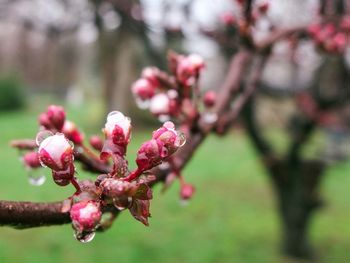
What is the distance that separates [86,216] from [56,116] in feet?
1.64

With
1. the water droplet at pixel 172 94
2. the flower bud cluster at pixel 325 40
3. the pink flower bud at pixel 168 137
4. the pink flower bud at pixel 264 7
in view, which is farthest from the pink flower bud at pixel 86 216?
the flower bud cluster at pixel 325 40

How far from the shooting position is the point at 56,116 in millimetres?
1094

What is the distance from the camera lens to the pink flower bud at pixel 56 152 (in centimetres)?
68

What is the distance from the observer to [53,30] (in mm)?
7508

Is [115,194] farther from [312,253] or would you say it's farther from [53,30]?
[53,30]

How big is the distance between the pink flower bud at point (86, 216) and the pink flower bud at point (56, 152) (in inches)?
2.7

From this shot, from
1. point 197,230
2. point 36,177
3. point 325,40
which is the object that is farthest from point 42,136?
point 197,230

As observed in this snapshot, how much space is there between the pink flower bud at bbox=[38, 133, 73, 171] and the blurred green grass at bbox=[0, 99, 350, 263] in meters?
4.77

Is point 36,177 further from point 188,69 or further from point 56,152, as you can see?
point 56,152

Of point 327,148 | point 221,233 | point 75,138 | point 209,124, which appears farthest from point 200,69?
point 327,148

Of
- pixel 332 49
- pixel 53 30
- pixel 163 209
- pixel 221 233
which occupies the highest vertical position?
pixel 332 49

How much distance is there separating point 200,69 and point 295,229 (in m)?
4.54

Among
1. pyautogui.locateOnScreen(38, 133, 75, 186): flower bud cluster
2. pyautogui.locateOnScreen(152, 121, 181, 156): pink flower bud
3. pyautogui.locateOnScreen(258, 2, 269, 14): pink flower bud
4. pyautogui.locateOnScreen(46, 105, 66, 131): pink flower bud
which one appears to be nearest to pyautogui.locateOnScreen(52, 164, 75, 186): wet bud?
pyautogui.locateOnScreen(38, 133, 75, 186): flower bud cluster

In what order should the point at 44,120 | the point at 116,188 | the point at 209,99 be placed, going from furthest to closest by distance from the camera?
the point at 209,99
the point at 44,120
the point at 116,188
